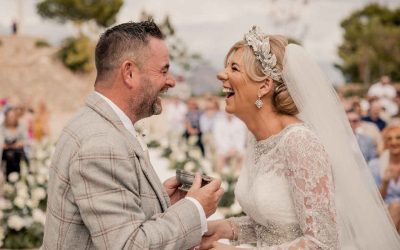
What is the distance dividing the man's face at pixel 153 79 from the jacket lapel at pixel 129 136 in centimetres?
13

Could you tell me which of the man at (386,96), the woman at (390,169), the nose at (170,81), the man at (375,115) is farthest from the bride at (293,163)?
the man at (386,96)

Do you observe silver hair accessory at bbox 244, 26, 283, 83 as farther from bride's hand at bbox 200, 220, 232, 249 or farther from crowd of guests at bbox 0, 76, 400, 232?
crowd of guests at bbox 0, 76, 400, 232

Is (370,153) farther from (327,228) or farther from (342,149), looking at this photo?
(327,228)

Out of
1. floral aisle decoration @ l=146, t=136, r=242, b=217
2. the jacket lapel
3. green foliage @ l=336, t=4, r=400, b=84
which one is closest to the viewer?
the jacket lapel

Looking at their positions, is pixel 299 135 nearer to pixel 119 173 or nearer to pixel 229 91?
pixel 229 91

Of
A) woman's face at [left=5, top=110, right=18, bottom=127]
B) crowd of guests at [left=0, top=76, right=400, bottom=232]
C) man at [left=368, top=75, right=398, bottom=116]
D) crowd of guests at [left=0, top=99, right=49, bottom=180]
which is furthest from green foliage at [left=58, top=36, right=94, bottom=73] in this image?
woman's face at [left=5, top=110, right=18, bottom=127]

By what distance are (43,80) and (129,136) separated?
49128mm

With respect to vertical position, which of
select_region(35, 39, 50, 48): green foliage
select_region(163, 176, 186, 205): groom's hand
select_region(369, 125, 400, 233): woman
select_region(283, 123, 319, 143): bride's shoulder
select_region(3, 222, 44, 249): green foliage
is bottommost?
select_region(3, 222, 44, 249): green foliage

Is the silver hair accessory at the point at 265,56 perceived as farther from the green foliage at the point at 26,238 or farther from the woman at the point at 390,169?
the green foliage at the point at 26,238

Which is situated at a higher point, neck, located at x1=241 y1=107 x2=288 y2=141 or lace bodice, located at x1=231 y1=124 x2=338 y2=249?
neck, located at x1=241 y1=107 x2=288 y2=141

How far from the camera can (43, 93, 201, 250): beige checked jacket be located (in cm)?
225

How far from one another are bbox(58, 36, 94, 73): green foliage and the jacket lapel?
4810 cm

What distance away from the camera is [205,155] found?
1431 centimetres

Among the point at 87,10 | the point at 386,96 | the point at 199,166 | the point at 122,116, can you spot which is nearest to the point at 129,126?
the point at 122,116
